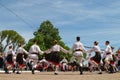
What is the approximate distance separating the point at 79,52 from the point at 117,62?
5.59 meters

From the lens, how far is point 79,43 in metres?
22.2

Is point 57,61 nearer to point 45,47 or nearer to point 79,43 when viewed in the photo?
point 79,43

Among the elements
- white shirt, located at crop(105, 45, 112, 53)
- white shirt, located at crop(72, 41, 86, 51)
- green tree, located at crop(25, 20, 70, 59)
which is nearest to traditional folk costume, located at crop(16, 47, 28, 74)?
white shirt, located at crop(72, 41, 86, 51)

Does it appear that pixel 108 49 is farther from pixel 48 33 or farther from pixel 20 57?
pixel 48 33

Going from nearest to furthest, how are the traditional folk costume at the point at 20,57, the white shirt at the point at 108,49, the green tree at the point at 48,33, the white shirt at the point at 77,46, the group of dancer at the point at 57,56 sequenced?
the white shirt at the point at 77,46 → the group of dancer at the point at 57,56 → the white shirt at the point at 108,49 → the traditional folk costume at the point at 20,57 → the green tree at the point at 48,33

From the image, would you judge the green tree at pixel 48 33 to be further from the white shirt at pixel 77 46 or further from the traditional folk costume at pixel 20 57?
the white shirt at pixel 77 46

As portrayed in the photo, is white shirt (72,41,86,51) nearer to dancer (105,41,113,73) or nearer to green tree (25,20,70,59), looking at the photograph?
dancer (105,41,113,73)

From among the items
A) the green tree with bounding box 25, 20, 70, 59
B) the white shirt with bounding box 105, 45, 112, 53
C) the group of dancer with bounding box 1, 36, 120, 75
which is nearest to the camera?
the group of dancer with bounding box 1, 36, 120, 75

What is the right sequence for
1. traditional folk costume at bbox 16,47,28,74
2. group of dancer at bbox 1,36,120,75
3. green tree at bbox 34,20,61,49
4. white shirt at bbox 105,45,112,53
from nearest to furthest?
group of dancer at bbox 1,36,120,75 → white shirt at bbox 105,45,112,53 → traditional folk costume at bbox 16,47,28,74 → green tree at bbox 34,20,61,49

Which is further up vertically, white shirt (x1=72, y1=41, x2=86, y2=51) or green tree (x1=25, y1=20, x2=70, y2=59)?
green tree (x1=25, y1=20, x2=70, y2=59)

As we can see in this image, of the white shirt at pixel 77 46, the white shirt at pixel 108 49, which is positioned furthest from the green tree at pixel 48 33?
the white shirt at pixel 77 46

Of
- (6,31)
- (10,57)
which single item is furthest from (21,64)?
(6,31)

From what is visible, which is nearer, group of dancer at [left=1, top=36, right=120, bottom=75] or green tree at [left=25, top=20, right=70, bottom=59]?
group of dancer at [left=1, top=36, right=120, bottom=75]

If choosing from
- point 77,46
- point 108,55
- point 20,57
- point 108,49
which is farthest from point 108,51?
point 20,57
